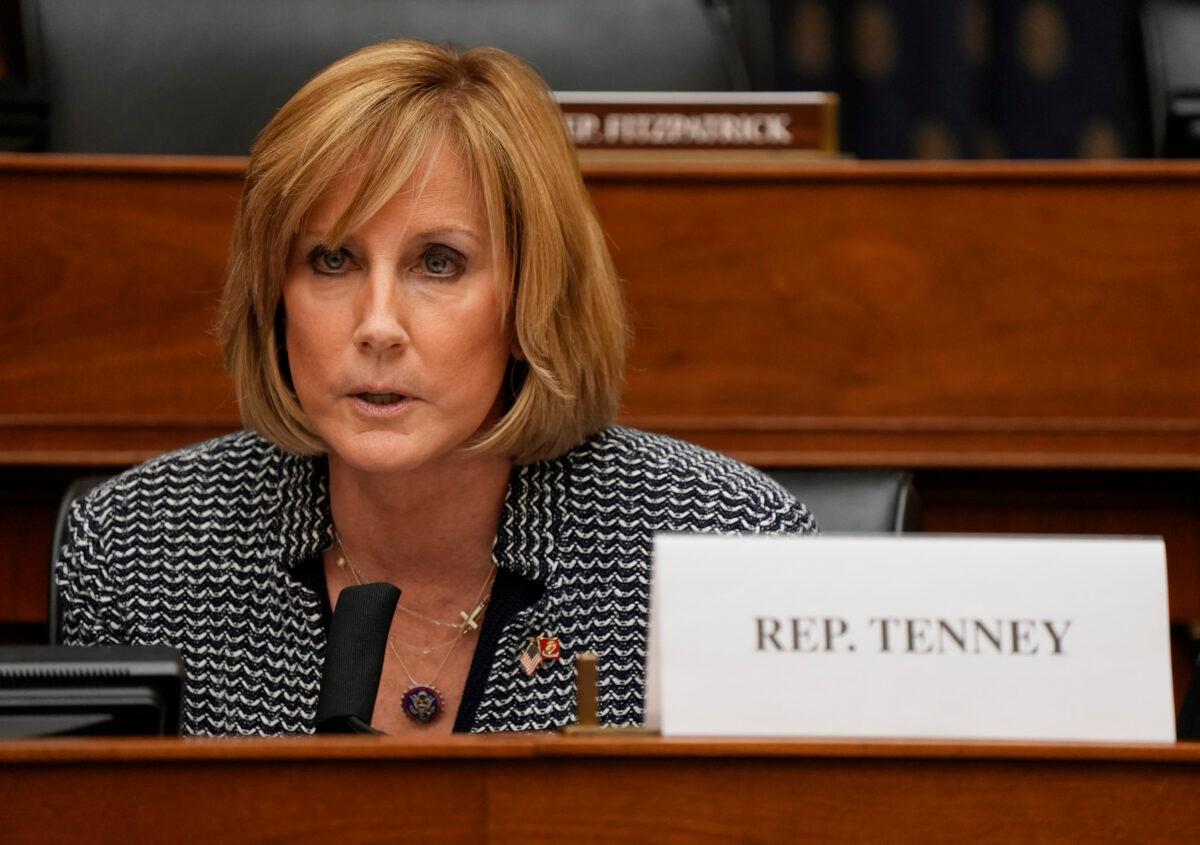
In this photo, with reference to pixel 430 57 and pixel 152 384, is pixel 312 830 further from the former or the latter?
pixel 152 384

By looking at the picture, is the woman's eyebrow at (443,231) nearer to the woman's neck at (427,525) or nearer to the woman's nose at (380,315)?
the woman's nose at (380,315)

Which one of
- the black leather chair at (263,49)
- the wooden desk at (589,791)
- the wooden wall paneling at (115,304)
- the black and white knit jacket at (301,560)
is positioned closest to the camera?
the wooden desk at (589,791)

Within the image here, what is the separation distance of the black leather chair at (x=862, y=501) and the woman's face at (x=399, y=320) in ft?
1.14

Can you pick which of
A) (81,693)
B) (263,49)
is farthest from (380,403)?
(263,49)

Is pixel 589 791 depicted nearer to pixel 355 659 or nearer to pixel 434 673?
pixel 355 659

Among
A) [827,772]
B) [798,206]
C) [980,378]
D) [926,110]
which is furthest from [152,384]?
[926,110]

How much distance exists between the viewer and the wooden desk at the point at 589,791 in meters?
0.78

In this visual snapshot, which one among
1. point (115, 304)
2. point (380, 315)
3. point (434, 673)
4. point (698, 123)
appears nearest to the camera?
point (380, 315)

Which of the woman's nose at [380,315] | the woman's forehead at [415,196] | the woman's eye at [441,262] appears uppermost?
the woman's forehead at [415,196]

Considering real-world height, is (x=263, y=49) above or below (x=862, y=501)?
above

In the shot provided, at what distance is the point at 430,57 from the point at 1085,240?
85 centimetres

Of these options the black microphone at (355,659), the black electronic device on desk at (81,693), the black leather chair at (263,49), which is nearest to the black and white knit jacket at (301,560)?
the black microphone at (355,659)

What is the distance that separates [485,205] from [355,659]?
0.57 metres

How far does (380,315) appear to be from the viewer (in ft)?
4.50
